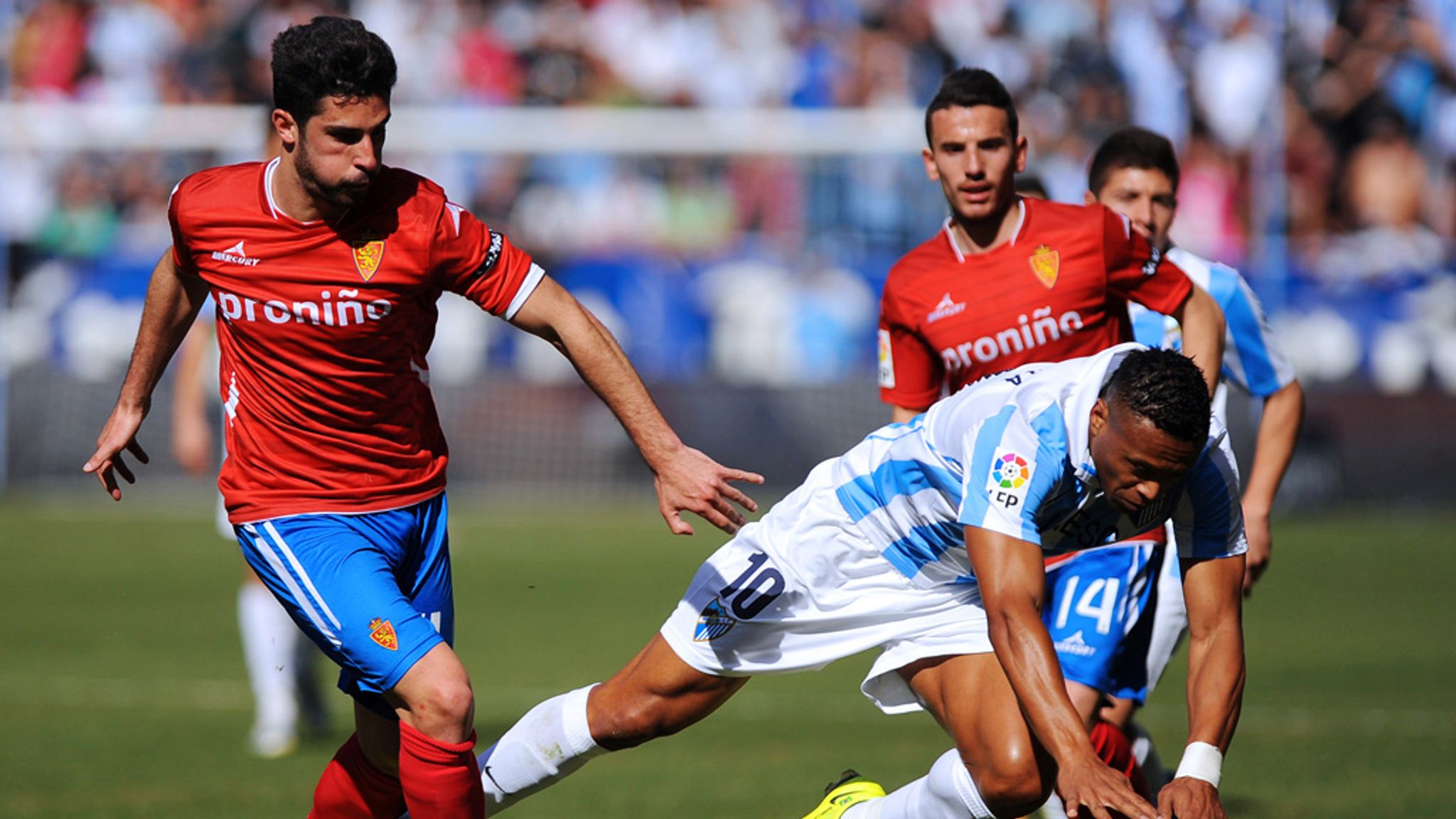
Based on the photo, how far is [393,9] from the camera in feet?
64.9

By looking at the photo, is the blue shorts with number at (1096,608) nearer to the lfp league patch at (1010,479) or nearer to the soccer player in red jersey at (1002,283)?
the soccer player in red jersey at (1002,283)

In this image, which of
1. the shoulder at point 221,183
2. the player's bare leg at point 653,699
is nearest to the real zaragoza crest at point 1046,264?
the player's bare leg at point 653,699

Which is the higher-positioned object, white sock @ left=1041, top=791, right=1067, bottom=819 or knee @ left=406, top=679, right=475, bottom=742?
knee @ left=406, top=679, right=475, bottom=742

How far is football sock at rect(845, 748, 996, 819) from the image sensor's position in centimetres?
468

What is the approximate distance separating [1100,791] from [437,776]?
A: 1.74m

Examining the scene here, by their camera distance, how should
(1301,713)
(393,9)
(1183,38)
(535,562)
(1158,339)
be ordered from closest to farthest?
(1158,339) → (1301,713) → (535,562) → (1183,38) → (393,9)

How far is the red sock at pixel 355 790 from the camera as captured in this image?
5020 mm

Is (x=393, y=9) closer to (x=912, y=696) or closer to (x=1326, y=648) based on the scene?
(x=1326, y=648)

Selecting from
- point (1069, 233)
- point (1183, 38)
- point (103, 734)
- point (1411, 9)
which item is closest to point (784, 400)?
point (1183, 38)

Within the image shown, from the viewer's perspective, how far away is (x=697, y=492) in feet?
14.6

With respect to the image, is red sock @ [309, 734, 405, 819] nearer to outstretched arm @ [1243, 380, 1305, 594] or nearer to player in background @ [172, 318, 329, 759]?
player in background @ [172, 318, 329, 759]

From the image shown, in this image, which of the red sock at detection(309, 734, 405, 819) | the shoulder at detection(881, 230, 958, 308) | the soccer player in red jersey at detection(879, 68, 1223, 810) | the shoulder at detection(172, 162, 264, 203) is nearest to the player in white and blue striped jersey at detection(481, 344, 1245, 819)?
the red sock at detection(309, 734, 405, 819)

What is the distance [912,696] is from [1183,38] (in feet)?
48.6

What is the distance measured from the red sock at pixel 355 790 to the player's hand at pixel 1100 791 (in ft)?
6.97
